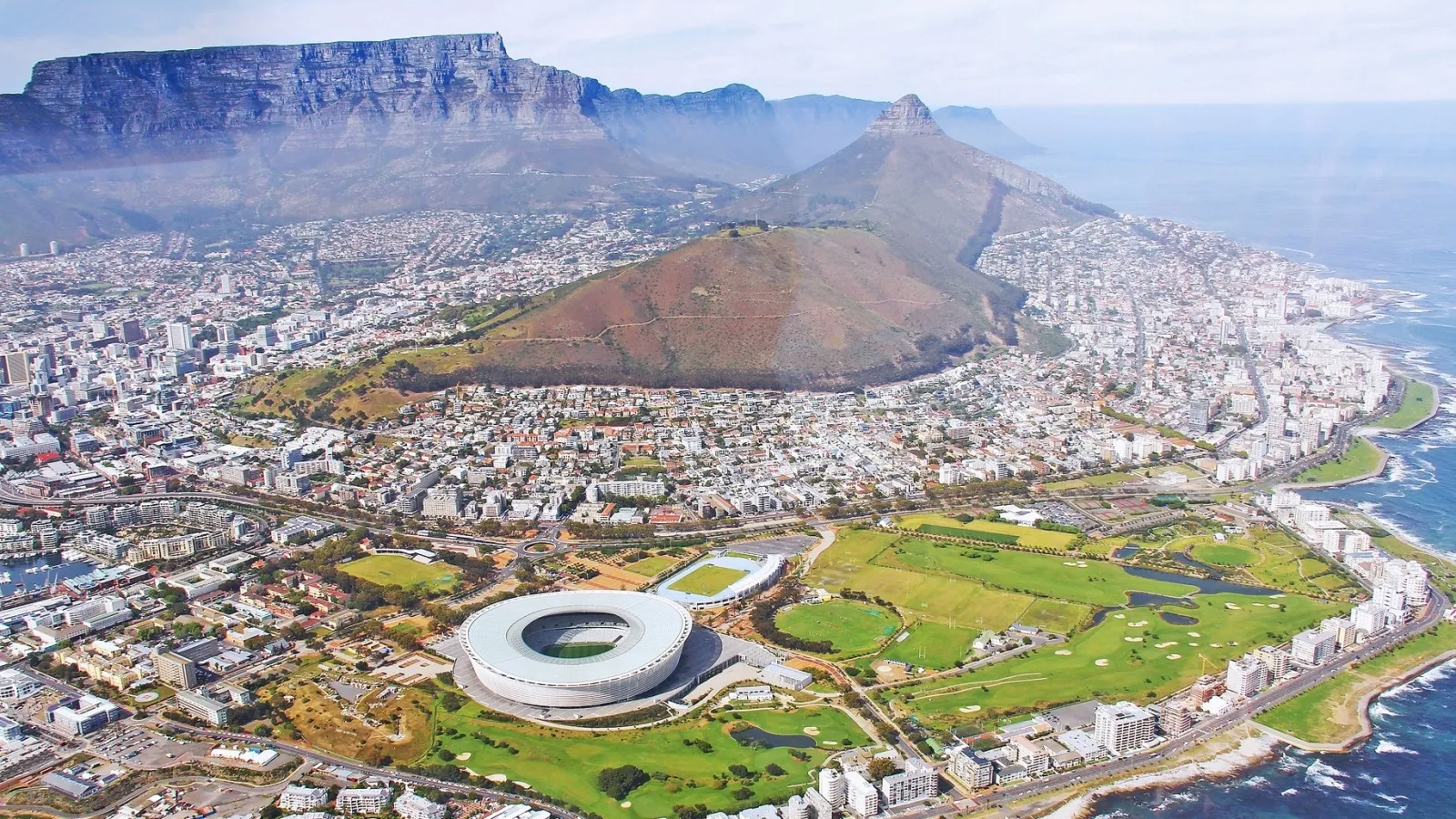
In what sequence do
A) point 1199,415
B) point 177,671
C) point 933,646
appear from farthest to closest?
1. point 1199,415
2. point 933,646
3. point 177,671

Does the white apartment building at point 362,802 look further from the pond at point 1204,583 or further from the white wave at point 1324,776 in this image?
the pond at point 1204,583

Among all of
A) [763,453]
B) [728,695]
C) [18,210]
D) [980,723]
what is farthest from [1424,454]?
[18,210]

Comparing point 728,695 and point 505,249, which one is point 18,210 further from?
point 728,695

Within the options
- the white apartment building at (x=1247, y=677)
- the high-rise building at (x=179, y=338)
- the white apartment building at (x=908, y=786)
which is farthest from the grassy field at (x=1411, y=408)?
the high-rise building at (x=179, y=338)

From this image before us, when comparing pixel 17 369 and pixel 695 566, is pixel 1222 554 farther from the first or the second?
pixel 17 369

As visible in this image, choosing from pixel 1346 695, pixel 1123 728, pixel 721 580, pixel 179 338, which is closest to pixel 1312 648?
pixel 1346 695

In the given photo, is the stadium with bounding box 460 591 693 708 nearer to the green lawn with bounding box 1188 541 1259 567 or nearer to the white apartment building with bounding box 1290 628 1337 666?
the white apartment building with bounding box 1290 628 1337 666

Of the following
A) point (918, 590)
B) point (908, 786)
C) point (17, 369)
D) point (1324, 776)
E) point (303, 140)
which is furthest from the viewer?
point (303, 140)
